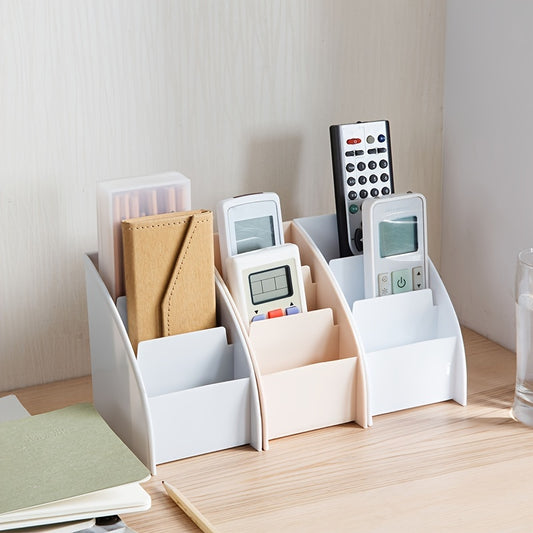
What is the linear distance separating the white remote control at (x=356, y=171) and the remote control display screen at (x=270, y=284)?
13 cm

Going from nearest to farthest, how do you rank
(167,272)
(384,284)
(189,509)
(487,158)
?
(189,509)
(167,272)
(384,284)
(487,158)

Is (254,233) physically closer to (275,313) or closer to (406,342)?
(275,313)

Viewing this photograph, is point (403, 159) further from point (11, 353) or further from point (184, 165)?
point (11, 353)

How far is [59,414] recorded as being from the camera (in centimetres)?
82

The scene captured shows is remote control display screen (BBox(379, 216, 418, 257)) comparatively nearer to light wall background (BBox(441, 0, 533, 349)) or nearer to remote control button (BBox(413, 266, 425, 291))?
remote control button (BBox(413, 266, 425, 291))

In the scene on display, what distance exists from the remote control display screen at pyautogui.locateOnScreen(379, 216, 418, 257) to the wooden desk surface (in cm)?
18

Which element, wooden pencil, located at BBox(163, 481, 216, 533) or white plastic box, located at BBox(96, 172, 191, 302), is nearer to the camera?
wooden pencil, located at BBox(163, 481, 216, 533)

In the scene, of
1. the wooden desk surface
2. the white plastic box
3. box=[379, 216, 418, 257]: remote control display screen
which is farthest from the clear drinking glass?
the white plastic box

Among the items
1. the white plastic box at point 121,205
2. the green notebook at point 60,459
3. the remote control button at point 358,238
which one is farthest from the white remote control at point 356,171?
the green notebook at point 60,459

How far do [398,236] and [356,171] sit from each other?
0.31 ft

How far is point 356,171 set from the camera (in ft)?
3.25

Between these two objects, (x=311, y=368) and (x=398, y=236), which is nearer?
(x=311, y=368)

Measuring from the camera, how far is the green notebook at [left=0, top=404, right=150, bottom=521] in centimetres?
70

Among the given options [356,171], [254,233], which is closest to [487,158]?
[356,171]
